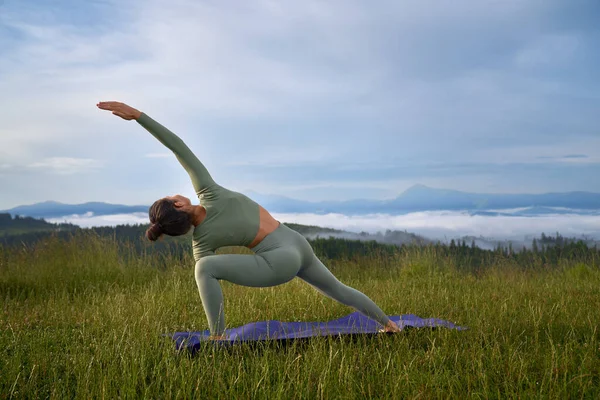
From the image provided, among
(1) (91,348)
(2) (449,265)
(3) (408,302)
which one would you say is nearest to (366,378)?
(1) (91,348)

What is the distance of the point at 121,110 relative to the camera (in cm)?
450

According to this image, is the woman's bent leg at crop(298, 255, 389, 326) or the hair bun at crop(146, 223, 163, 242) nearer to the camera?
the hair bun at crop(146, 223, 163, 242)

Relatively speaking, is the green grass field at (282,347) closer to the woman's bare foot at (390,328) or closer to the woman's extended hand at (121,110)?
the woman's bare foot at (390,328)

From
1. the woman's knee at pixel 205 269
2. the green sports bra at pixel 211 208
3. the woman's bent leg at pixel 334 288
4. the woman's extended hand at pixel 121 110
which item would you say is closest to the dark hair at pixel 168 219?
the green sports bra at pixel 211 208

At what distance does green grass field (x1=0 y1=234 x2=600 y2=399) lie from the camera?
370 centimetres

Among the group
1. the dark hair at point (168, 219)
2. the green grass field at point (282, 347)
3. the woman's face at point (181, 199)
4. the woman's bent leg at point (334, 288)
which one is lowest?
the green grass field at point (282, 347)

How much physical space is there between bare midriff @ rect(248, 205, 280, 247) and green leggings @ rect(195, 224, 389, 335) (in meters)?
0.03

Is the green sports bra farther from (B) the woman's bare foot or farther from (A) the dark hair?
(B) the woman's bare foot

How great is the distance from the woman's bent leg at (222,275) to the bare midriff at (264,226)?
15 cm

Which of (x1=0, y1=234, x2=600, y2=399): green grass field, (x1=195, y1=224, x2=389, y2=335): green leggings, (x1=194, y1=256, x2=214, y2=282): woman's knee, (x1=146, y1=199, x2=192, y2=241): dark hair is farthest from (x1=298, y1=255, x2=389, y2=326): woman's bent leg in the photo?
(x1=146, y1=199, x2=192, y2=241): dark hair

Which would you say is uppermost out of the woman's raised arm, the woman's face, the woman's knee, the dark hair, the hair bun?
the woman's raised arm

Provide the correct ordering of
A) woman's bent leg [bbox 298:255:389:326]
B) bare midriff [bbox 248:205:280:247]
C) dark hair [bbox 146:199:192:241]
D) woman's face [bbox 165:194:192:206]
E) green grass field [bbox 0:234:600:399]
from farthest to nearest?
woman's bent leg [bbox 298:255:389:326], bare midriff [bbox 248:205:280:247], woman's face [bbox 165:194:192:206], dark hair [bbox 146:199:192:241], green grass field [bbox 0:234:600:399]

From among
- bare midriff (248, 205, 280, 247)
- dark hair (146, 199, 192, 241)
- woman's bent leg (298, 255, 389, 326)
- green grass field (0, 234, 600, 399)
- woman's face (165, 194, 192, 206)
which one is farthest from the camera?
woman's bent leg (298, 255, 389, 326)

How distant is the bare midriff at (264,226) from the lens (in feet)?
15.6
